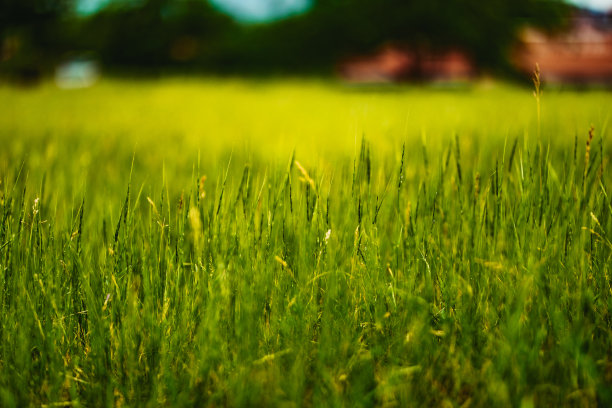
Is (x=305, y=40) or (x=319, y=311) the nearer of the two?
(x=319, y=311)

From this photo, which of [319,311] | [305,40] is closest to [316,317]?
[319,311]

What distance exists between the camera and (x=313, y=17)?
55.2 feet

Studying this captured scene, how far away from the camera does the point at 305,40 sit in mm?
17250

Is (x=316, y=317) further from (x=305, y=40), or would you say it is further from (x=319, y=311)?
(x=305, y=40)

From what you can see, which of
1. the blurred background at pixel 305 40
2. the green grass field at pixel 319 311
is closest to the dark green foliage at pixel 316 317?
the green grass field at pixel 319 311

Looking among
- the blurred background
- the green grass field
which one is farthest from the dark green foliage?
the blurred background

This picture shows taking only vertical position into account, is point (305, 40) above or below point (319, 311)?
above

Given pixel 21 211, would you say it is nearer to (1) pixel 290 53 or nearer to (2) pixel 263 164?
(2) pixel 263 164

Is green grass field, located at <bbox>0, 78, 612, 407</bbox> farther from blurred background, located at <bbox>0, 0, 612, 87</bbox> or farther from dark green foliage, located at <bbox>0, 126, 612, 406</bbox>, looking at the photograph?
blurred background, located at <bbox>0, 0, 612, 87</bbox>

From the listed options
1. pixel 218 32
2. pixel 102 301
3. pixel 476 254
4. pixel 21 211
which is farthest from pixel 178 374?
pixel 218 32

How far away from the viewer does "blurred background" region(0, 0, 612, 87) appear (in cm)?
1461

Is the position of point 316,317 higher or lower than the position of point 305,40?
lower

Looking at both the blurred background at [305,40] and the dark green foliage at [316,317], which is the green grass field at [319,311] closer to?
the dark green foliage at [316,317]

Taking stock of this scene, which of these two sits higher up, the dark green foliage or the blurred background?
the blurred background
